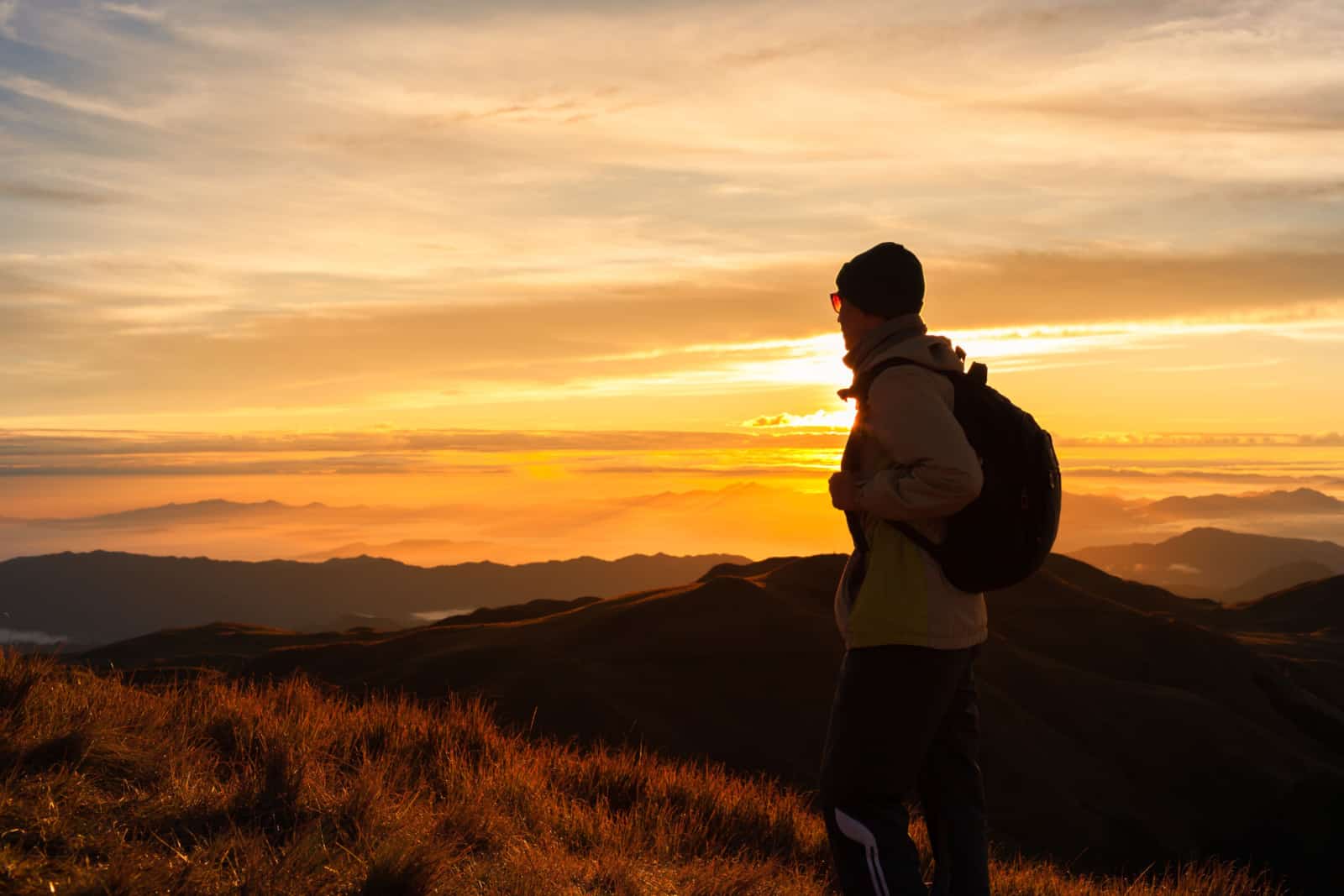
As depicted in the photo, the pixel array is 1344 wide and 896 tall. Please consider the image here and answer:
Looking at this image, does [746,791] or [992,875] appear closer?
[992,875]

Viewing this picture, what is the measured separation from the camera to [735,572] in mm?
66938

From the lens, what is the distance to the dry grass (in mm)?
4801

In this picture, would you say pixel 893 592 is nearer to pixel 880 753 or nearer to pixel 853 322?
pixel 880 753

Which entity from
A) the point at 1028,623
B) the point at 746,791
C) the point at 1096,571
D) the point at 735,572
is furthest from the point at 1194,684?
the point at 746,791

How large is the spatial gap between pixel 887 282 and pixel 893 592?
1.10 m

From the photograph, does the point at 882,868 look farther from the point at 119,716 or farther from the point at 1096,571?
the point at 1096,571

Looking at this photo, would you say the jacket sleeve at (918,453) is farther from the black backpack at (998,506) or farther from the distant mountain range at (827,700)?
the distant mountain range at (827,700)

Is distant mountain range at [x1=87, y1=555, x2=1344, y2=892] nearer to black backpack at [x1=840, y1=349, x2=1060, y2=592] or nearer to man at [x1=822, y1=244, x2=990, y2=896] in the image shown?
man at [x1=822, y1=244, x2=990, y2=896]

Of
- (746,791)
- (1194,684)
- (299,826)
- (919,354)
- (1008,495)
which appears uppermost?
(919,354)

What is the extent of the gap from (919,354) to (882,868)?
177 centimetres

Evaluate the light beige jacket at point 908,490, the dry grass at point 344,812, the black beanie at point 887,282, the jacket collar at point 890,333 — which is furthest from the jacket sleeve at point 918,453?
the dry grass at point 344,812

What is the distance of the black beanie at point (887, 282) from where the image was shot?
4316 mm

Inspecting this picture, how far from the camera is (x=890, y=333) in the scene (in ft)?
14.1

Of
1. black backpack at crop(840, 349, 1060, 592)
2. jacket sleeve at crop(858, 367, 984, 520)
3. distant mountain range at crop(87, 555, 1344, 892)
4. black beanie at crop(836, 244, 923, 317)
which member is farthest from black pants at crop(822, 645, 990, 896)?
distant mountain range at crop(87, 555, 1344, 892)
